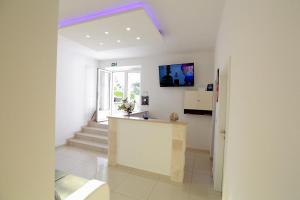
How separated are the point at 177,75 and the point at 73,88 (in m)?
3.56

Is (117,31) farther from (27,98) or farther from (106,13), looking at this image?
(27,98)

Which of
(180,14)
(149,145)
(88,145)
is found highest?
(180,14)

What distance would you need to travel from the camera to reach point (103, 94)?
19.4ft

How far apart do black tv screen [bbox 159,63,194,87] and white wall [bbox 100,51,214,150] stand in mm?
217

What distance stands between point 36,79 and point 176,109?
4.50m

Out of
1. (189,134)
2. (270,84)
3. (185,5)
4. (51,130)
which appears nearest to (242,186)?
(270,84)

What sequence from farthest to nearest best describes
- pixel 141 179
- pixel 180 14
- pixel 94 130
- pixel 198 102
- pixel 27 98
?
pixel 94 130, pixel 198 102, pixel 141 179, pixel 180 14, pixel 27 98

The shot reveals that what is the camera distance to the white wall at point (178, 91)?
4.48 m

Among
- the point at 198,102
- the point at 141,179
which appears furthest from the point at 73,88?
the point at 198,102

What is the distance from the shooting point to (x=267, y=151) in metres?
0.69

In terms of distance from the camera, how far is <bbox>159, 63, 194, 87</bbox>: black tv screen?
4.52m

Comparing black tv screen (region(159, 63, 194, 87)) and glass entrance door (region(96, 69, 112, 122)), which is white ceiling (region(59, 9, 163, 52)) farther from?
glass entrance door (region(96, 69, 112, 122))

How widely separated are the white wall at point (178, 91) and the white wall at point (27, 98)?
438cm

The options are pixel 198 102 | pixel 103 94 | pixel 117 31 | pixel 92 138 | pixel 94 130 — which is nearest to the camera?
pixel 117 31
